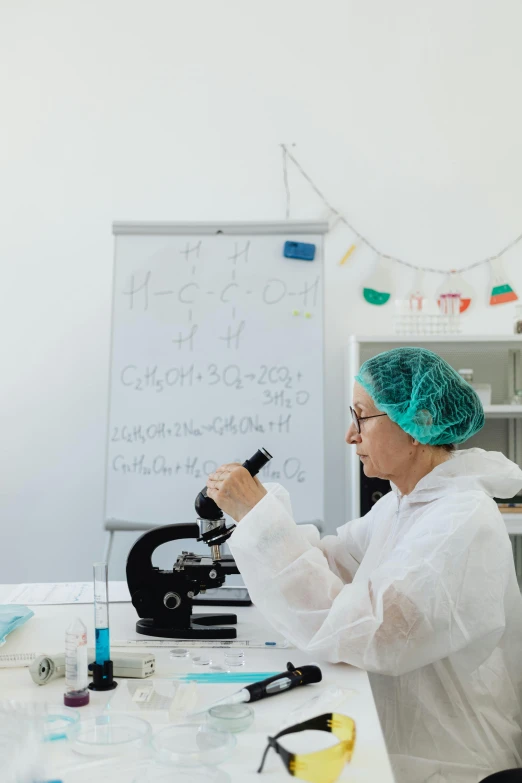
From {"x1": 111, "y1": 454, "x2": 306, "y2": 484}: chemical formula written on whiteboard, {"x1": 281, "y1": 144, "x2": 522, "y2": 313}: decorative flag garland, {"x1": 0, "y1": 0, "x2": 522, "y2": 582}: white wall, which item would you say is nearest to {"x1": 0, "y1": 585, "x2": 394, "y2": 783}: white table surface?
{"x1": 111, "y1": 454, "x2": 306, "y2": 484}: chemical formula written on whiteboard

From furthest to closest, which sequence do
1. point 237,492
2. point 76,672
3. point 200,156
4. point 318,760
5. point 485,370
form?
1. point 200,156
2. point 485,370
3. point 237,492
4. point 76,672
5. point 318,760

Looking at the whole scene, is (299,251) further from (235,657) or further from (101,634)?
(101,634)

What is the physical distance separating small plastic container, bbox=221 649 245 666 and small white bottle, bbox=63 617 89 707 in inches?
10.8

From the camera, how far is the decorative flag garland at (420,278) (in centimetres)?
340

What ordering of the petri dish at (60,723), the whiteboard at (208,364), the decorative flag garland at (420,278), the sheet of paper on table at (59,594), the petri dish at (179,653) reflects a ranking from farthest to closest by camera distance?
the decorative flag garland at (420,278), the whiteboard at (208,364), the sheet of paper on table at (59,594), the petri dish at (179,653), the petri dish at (60,723)

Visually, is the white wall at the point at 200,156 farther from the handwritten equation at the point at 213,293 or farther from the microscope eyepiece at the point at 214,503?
the microscope eyepiece at the point at 214,503

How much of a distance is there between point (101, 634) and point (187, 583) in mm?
363

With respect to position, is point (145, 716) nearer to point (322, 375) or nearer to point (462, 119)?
point (322, 375)

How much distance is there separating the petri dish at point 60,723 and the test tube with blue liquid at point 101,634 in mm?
99

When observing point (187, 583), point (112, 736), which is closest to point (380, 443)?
point (187, 583)

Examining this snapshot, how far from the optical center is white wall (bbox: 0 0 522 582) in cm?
344

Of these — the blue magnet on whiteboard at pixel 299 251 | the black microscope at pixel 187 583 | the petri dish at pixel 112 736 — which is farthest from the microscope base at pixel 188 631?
the blue magnet on whiteboard at pixel 299 251

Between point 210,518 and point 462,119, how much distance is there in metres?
2.56

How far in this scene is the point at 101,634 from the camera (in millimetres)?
1271
